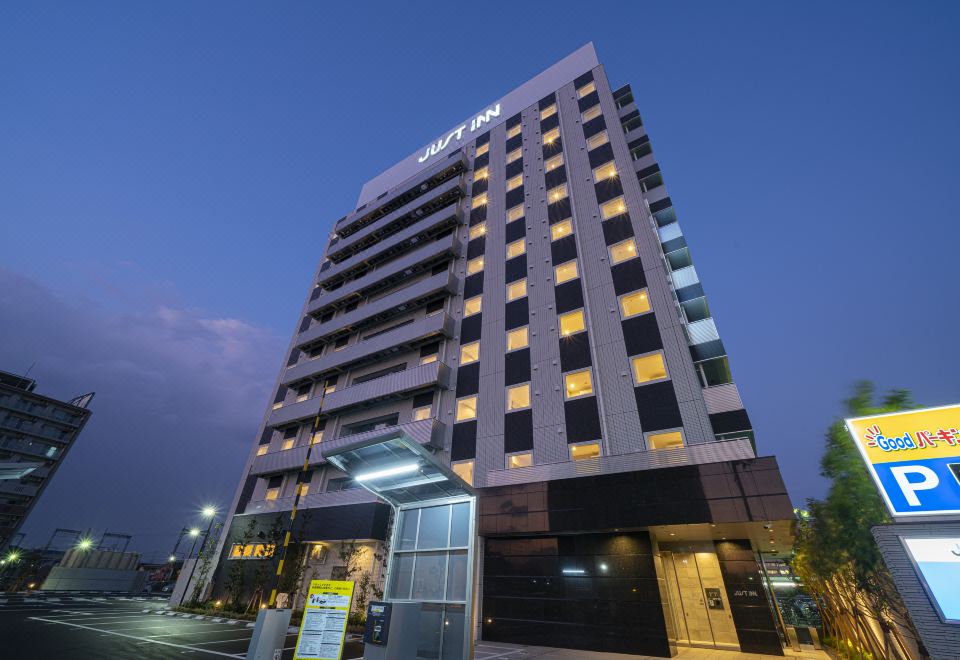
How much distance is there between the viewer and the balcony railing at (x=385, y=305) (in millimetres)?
30183

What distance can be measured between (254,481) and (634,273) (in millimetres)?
31697

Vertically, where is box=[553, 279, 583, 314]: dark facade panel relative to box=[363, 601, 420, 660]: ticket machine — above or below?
above

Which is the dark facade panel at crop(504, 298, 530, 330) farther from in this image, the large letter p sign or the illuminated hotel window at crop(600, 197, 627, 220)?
the large letter p sign

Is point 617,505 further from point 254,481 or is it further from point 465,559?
point 254,481

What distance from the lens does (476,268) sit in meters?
30.6

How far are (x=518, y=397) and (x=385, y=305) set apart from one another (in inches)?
608

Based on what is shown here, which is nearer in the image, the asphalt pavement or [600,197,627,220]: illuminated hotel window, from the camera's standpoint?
the asphalt pavement

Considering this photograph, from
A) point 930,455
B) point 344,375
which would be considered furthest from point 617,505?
point 344,375

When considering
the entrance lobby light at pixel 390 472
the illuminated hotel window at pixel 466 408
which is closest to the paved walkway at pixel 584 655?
the entrance lobby light at pixel 390 472

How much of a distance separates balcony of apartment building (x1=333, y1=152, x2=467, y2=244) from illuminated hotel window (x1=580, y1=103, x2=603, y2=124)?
11.8 metres

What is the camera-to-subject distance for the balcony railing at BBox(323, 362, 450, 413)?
85.2ft

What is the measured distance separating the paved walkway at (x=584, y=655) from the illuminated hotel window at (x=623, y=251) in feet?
60.5

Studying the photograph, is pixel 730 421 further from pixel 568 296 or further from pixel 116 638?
pixel 116 638

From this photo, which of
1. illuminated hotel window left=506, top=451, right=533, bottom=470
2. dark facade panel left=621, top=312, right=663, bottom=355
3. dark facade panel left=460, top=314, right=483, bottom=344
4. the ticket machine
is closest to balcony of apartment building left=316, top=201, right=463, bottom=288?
dark facade panel left=460, top=314, right=483, bottom=344
